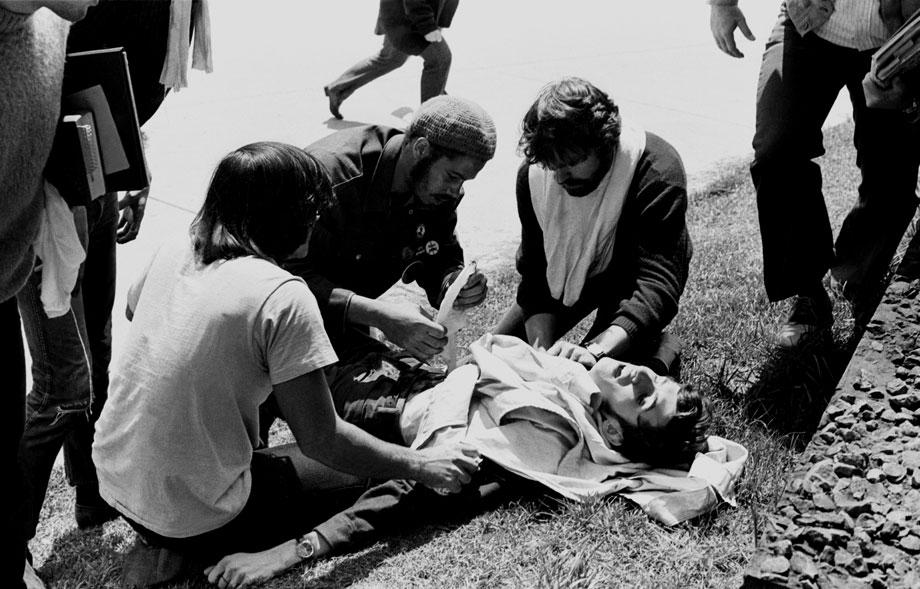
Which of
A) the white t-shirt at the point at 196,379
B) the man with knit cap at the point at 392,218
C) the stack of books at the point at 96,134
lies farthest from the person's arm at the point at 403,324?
the stack of books at the point at 96,134

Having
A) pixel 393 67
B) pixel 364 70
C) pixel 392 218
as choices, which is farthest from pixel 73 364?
pixel 393 67

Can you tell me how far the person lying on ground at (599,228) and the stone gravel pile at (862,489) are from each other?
85cm

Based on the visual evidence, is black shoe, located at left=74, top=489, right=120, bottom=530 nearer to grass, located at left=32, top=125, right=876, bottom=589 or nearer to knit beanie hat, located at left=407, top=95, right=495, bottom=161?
grass, located at left=32, top=125, right=876, bottom=589

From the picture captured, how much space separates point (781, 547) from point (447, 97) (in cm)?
212

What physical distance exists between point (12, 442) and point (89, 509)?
0.84 m

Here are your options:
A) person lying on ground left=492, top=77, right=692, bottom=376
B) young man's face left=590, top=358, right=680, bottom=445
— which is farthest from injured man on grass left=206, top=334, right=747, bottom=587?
person lying on ground left=492, top=77, right=692, bottom=376

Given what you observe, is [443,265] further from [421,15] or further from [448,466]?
[421,15]

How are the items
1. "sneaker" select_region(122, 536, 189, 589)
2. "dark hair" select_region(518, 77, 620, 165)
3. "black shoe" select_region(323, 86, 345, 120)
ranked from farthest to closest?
"black shoe" select_region(323, 86, 345, 120) < "dark hair" select_region(518, 77, 620, 165) < "sneaker" select_region(122, 536, 189, 589)

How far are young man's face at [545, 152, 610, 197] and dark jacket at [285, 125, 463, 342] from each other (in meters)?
0.47

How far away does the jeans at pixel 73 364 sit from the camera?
2965mm

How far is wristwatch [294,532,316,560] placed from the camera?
3.11 meters

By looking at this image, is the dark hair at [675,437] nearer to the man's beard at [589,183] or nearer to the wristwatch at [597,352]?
the wristwatch at [597,352]

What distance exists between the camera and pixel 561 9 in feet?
36.0

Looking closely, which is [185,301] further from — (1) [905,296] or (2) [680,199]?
(1) [905,296]
